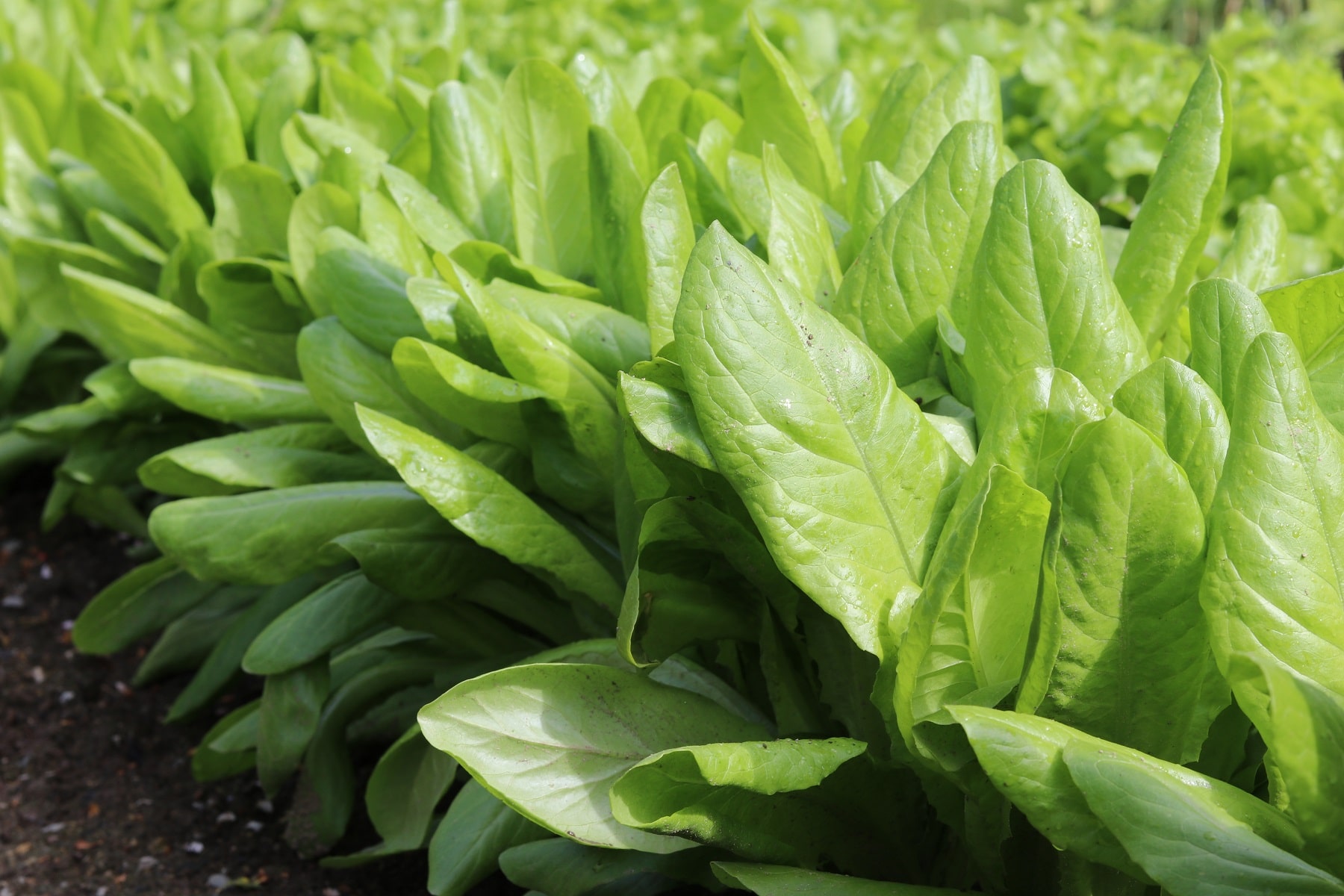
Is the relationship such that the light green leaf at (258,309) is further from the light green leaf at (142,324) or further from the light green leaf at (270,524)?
the light green leaf at (270,524)

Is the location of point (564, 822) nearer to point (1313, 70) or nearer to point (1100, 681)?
point (1100, 681)

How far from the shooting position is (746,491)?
126 cm

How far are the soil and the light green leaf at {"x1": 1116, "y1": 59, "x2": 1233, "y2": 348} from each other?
1.33 meters

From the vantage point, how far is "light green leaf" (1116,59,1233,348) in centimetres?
155

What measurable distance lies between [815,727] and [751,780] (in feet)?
1.40

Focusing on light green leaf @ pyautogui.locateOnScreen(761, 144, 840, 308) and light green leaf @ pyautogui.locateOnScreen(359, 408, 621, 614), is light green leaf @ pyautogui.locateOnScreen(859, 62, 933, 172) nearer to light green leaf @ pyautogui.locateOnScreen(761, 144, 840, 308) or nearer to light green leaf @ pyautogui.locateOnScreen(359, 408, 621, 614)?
light green leaf @ pyautogui.locateOnScreen(761, 144, 840, 308)

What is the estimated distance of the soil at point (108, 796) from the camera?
2082 millimetres

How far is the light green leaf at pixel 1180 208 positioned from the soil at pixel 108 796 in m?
1.33

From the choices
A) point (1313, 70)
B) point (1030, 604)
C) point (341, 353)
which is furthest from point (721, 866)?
point (1313, 70)

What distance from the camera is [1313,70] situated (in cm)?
355

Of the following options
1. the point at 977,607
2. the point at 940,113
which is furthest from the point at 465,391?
the point at 940,113

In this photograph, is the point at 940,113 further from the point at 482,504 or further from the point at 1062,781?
the point at 1062,781

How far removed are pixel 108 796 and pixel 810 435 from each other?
178 centimetres

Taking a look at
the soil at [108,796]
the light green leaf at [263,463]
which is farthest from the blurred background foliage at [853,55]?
the soil at [108,796]
